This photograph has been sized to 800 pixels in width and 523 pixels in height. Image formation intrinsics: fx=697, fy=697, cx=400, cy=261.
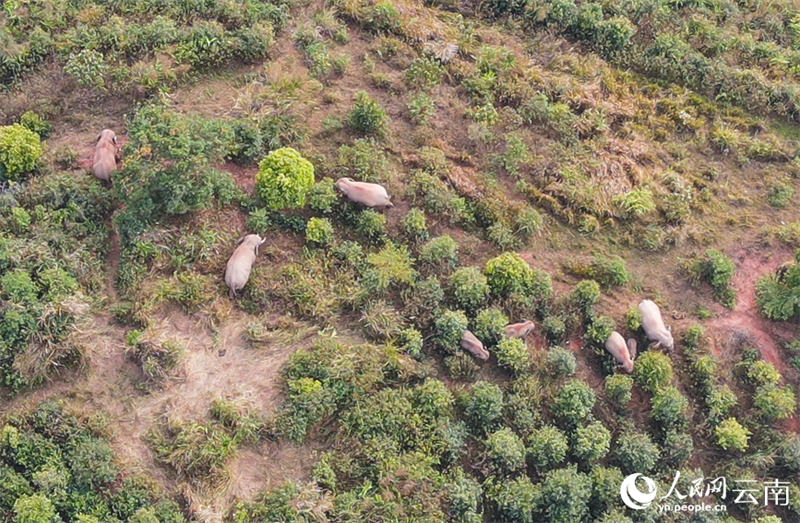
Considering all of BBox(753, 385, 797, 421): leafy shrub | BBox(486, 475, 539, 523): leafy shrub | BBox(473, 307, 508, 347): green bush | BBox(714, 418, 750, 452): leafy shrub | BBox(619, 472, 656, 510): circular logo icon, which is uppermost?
BBox(753, 385, 797, 421): leafy shrub

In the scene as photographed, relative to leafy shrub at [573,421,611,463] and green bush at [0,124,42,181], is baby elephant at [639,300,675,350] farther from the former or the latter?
green bush at [0,124,42,181]

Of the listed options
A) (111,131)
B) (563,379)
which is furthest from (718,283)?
(111,131)

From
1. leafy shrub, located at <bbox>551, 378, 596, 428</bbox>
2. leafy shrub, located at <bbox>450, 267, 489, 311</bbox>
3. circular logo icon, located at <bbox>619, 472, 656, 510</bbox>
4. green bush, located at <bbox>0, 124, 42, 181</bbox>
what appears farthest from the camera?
green bush, located at <bbox>0, 124, 42, 181</bbox>

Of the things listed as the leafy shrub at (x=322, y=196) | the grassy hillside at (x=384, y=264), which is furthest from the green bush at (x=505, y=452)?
the leafy shrub at (x=322, y=196)

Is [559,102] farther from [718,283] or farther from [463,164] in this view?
[718,283]

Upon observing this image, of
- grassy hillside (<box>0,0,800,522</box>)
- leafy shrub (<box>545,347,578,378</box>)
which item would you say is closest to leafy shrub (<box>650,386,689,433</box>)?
grassy hillside (<box>0,0,800,522</box>)

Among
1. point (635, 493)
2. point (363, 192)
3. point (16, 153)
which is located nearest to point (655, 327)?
point (635, 493)

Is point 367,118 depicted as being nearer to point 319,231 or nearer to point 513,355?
point 319,231

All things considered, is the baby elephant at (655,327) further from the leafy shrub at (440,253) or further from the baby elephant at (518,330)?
the leafy shrub at (440,253)
